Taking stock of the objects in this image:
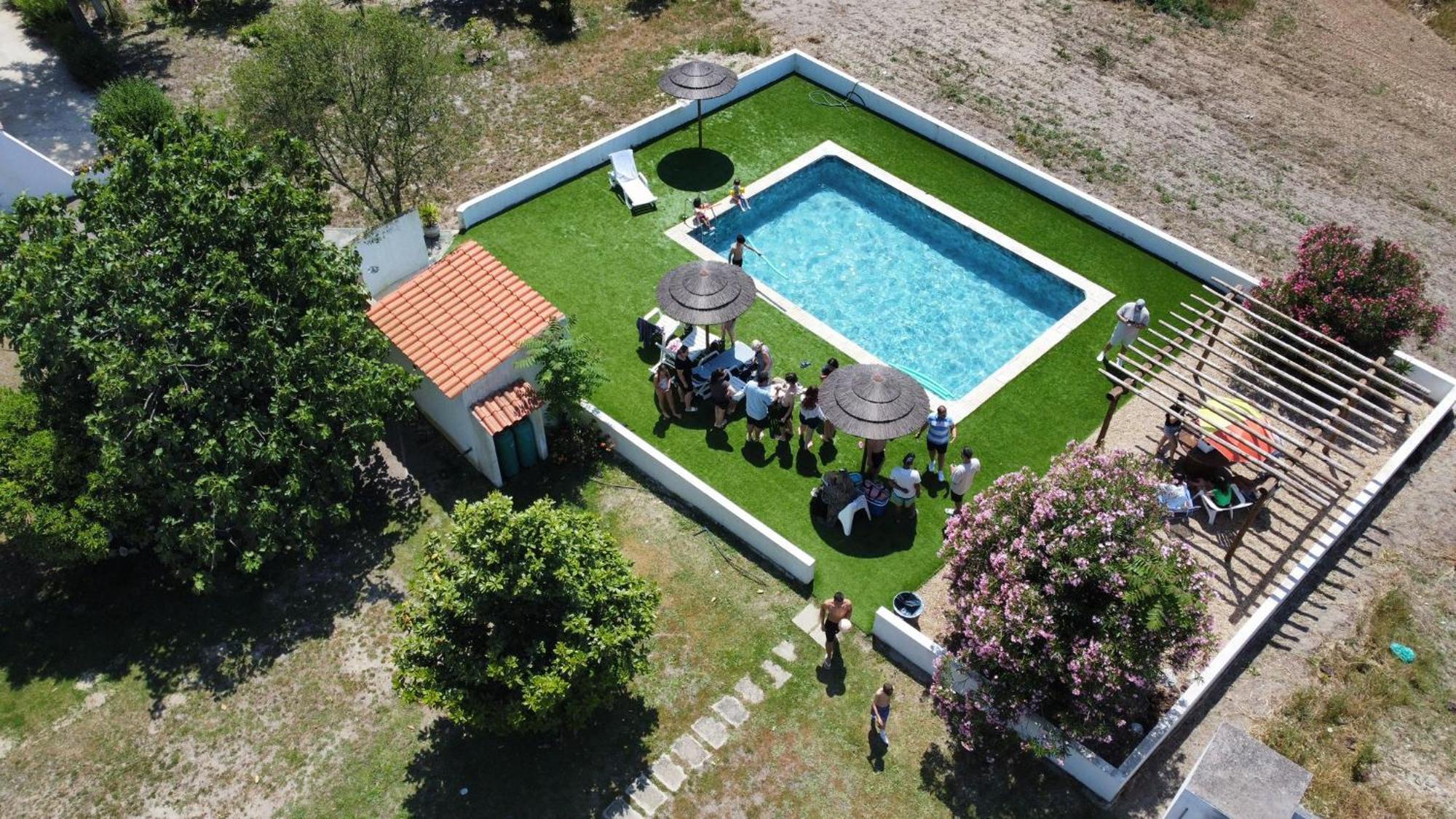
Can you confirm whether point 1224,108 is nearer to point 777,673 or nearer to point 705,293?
point 705,293

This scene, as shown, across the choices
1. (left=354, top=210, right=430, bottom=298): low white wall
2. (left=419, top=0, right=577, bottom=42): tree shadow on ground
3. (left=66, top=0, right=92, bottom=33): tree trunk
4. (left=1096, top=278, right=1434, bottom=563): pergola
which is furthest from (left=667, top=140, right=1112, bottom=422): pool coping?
(left=66, top=0, right=92, bottom=33): tree trunk

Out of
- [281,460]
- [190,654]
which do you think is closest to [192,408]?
[281,460]

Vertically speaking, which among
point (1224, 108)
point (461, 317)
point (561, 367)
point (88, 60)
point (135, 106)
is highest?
point (135, 106)

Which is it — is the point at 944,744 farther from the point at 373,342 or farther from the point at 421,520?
the point at 373,342

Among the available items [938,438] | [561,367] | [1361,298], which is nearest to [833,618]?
[938,438]

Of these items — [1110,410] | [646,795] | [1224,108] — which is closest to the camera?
[646,795]
